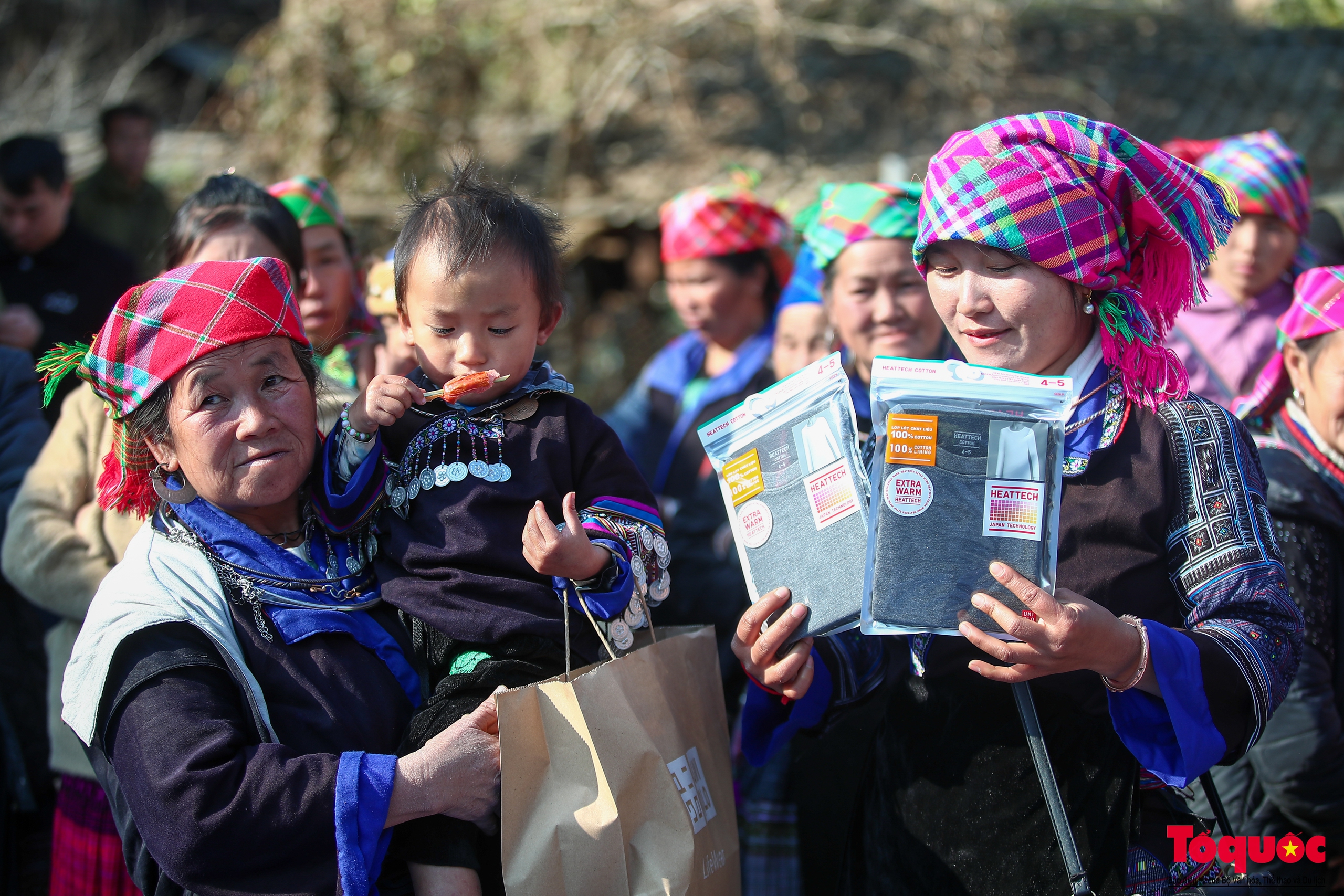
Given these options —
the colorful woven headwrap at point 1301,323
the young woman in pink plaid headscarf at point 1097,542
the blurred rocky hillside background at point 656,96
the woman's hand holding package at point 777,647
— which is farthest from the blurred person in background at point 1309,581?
the blurred rocky hillside background at point 656,96

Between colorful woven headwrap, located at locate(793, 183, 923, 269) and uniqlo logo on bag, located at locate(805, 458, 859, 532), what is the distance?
1.45 m

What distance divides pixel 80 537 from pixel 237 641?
1024mm

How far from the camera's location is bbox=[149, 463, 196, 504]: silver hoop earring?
213 centimetres

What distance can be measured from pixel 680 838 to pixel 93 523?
181 centimetres

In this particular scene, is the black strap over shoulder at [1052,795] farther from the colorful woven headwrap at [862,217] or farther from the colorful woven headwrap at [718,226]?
the colorful woven headwrap at [718,226]

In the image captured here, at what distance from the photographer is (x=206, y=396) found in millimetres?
2068

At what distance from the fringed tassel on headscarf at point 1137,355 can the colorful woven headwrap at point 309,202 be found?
263 centimetres

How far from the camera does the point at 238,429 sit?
81.0 inches

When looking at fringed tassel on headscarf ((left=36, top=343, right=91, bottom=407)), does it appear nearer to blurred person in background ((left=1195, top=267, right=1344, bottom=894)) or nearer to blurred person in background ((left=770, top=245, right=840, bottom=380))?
blurred person in background ((left=770, top=245, right=840, bottom=380))

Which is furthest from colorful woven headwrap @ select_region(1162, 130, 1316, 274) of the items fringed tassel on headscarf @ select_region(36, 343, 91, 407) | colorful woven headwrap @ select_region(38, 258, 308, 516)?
fringed tassel on headscarf @ select_region(36, 343, 91, 407)

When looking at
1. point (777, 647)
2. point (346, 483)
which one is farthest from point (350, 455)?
point (777, 647)

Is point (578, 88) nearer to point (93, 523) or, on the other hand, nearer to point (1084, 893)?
point (93, 523)

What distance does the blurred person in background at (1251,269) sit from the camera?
13.6 feet

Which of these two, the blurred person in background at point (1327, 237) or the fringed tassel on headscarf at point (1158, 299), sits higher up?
the blurred person in background at point (1327, 237)
